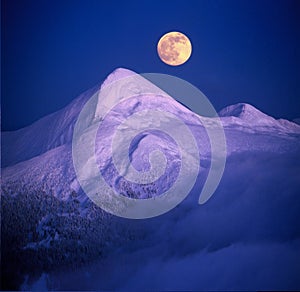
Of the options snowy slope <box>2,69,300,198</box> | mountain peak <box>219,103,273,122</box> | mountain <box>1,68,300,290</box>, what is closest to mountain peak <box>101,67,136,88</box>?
snowy slope <box>2,69,300,198</box>

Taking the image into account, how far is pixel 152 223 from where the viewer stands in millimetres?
18109

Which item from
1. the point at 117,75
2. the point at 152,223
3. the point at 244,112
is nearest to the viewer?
the point at 152,223

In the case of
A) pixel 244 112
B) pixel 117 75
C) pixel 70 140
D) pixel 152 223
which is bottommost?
pixel 152 223

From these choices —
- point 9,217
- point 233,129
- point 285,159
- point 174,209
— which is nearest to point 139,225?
point 174,209

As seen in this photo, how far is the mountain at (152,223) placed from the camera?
1441 cm

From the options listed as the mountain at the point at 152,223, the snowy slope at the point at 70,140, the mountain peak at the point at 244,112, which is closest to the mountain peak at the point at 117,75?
the snowy slope at the point at 70,140

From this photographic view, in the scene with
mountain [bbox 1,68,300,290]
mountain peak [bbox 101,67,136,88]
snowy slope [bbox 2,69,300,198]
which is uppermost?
mountain peak [bbox 101,67,136,88]

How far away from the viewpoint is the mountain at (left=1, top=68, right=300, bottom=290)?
14406 mm

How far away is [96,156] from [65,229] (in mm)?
8738

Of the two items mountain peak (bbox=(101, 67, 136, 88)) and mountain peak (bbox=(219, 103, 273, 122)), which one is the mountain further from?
mountain peak (bbox=(219, 103, 273, 122))

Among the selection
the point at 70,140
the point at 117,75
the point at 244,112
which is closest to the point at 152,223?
the point at 70,140

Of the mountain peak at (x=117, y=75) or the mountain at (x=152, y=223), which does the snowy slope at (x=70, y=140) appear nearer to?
the mountain peak at (x=117, y=75)

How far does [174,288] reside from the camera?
42.8 ft

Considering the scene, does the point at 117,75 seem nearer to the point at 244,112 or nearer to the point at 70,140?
the point at 70,140
